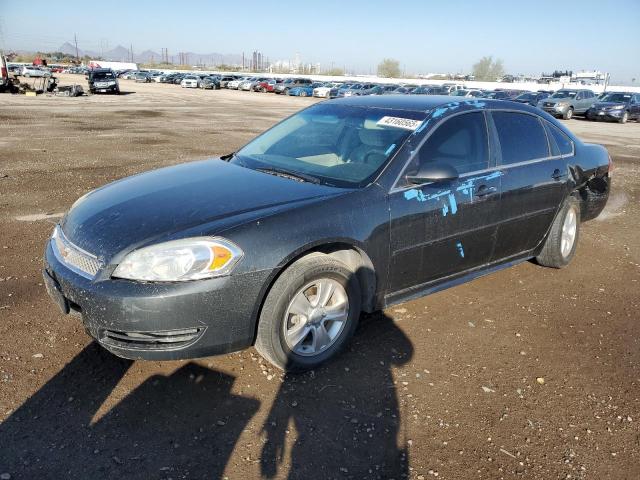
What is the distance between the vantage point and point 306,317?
3098mm

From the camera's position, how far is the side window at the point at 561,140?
4.67m

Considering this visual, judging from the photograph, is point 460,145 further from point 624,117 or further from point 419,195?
point 624,117

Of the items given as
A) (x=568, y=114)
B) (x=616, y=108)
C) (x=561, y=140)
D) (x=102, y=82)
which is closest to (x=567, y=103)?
(x=568, y=114)

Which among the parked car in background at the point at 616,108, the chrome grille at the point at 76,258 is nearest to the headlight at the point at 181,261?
the chrome grille at the point at 76,258

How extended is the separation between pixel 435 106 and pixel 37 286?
3542 millimetres

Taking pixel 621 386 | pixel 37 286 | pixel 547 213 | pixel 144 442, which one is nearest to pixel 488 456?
pixel 621 386

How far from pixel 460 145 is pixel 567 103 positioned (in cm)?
2839

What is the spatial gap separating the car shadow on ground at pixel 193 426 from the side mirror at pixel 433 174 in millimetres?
1243

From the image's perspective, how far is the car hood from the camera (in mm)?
2787

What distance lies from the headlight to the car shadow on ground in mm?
749

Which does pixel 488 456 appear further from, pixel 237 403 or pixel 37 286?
pixel 37 286

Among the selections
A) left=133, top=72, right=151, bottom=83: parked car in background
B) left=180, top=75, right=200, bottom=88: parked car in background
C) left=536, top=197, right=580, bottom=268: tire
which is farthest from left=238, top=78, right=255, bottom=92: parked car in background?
left=536, top=197, right=580, bottom=268: tire

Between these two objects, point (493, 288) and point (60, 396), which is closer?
point (60, 396)

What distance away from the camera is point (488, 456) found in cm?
255
